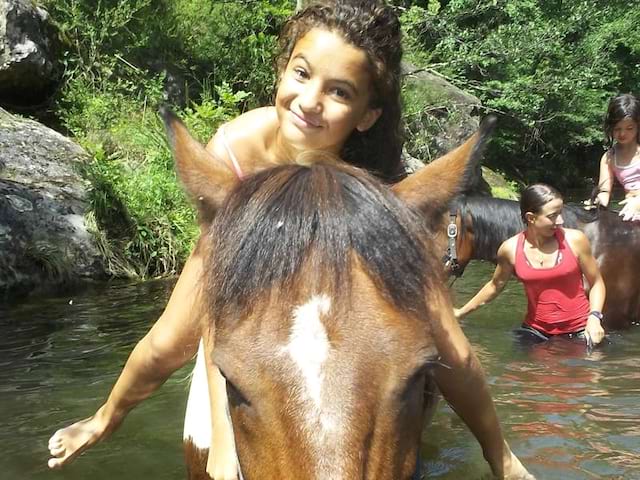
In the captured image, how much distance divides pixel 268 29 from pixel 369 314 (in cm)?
1278

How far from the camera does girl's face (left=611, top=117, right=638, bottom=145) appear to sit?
21.1 feet

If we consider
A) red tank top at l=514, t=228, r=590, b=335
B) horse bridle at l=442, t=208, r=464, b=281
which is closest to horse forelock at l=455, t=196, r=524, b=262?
horse bridle at l=442, t=208, r=464, b=281

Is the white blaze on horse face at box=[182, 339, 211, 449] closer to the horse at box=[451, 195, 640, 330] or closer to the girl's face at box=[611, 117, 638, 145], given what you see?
the horse at box=[451, 195, 640, 330]

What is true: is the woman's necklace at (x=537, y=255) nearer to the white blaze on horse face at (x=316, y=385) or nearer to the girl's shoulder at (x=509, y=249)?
the girl's shoulder at (x=509, y=249)

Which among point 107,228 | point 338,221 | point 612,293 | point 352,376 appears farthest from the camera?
point 107,228

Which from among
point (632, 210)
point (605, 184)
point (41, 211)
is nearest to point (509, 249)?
point (632, 210)

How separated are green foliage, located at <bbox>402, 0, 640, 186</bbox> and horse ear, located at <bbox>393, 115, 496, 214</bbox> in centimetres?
1465

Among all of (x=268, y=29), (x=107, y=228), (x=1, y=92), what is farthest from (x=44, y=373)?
(x=268, y=29)

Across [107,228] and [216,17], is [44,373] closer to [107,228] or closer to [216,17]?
[107,228]

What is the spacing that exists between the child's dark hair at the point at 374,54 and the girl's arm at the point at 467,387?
0.64 meters

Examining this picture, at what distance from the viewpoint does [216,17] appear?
41.1 ft

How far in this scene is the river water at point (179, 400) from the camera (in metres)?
3.52

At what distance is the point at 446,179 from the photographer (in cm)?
195

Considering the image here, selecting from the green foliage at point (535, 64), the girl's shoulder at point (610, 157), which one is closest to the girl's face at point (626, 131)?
the girl's shoulder at point (610, 157)
